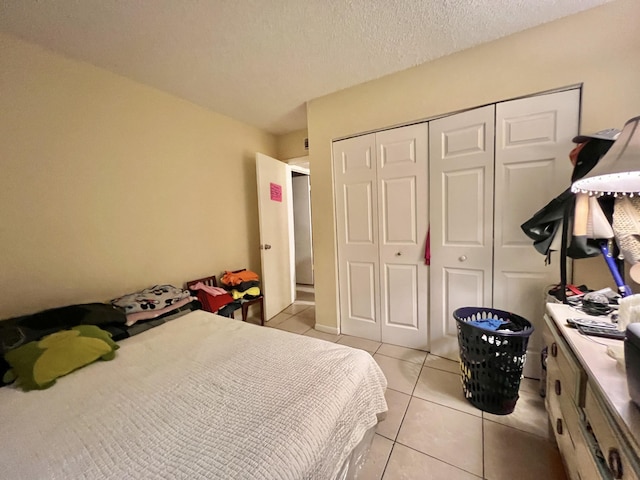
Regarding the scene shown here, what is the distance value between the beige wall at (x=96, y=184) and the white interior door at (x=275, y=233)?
471mm

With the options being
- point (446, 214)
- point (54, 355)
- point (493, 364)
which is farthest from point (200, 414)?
point (446, 214)

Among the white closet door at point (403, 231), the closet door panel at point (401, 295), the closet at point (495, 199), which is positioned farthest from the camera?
the closet door panel at point (401, 295)

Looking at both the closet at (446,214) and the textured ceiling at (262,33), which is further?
the closet at (446,214)

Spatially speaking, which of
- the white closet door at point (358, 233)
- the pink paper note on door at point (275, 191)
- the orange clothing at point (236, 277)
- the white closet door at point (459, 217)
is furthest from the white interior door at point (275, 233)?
the white closet door at point (459, 217)

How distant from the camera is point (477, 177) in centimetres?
183

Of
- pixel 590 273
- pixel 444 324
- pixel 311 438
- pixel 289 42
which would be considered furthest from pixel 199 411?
pixel 590 273

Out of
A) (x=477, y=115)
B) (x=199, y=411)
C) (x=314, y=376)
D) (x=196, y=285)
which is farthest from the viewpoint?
(x=196, y=285)

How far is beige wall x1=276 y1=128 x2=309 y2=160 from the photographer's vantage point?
10.8ft

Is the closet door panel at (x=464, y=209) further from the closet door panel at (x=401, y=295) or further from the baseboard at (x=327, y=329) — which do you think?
the baseboard at (x=327, y=329)

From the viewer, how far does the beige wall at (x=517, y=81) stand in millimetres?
1437

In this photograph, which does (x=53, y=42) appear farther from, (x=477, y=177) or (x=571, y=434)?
(x=571, y=434)

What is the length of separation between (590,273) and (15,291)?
3658 mm

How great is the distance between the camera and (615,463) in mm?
628

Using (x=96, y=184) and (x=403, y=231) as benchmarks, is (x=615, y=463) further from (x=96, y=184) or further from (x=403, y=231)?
(x=96, y=184)
